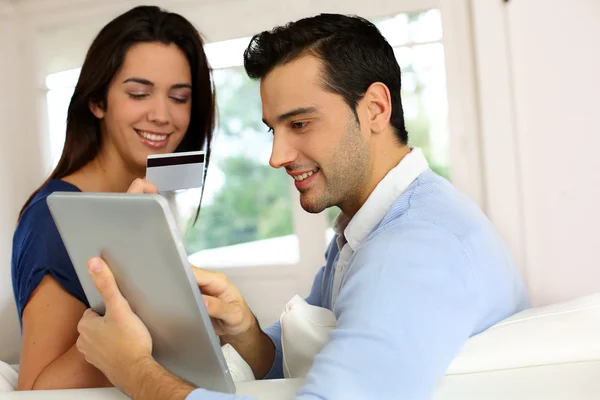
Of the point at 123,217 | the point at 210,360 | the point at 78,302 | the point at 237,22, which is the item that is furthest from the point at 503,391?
the point at 237,22

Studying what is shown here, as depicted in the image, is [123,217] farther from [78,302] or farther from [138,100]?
[138,100]

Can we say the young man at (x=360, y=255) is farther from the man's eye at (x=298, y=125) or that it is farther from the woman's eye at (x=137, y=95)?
the woman's eye at (x=137, y=95)

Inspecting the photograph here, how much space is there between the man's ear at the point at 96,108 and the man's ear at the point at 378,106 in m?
0.84

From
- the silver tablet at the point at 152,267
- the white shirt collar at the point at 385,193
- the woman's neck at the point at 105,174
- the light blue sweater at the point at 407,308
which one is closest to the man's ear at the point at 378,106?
the white shirt collar at the point at 385,193

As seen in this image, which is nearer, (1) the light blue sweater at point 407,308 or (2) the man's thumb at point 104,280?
(1) the light blue sweater at point 407,308

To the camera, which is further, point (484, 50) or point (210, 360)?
point (484, 50)

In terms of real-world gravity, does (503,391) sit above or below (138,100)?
below

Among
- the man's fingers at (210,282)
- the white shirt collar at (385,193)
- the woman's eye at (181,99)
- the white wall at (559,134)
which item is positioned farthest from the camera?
the white wall at (559,134)

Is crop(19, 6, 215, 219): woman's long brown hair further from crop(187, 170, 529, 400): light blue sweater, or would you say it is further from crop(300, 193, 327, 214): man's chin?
crop(187, 170, 529, 400): light blue sweater

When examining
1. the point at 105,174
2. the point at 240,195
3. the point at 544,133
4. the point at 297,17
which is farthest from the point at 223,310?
the point at 240,195

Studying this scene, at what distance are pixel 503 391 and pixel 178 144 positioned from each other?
1397 millimetres

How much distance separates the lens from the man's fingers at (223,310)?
132 cm

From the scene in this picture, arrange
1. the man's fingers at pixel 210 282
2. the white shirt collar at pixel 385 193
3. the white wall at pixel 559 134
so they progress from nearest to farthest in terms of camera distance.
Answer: the man's fingers at pixel 210 282, the white shirt collar at pixel 385 193, the white wall at pixel 559 134

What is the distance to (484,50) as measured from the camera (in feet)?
9.73
